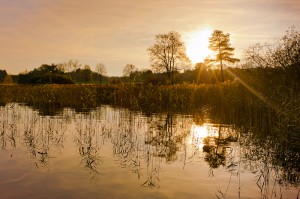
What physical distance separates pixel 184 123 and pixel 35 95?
2445cm

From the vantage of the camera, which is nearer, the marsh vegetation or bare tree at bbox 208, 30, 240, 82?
the marsh vegetation

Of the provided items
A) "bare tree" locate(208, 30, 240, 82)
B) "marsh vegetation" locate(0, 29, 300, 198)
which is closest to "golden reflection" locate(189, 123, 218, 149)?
"marsh vegetation" locate(0, 29, 300, 198)

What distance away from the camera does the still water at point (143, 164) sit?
7700 millimetres

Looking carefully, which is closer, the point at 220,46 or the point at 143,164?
the point at 143,164

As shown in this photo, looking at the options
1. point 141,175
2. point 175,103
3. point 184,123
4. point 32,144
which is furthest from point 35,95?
point 141,175

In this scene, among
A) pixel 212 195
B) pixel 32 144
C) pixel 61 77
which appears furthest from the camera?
pixel 61 77

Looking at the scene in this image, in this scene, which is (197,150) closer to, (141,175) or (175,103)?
(141,175)

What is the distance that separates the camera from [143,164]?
10.0 m

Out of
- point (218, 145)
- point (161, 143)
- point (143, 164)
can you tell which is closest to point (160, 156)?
point (143, 164)

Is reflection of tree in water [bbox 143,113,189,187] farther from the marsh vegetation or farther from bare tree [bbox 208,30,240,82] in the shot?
bare tree [bbox 208,30,240,82]

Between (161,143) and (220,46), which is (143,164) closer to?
(161,143)

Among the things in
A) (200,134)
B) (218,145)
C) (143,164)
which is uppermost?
(200,134)

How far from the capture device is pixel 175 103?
99.3 ft

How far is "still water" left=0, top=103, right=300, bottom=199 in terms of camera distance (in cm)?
770
